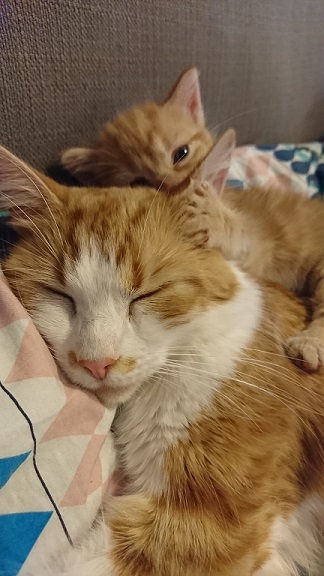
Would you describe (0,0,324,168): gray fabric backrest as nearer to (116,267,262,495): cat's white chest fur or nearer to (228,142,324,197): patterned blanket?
(228,142,324,197): patterned blanket

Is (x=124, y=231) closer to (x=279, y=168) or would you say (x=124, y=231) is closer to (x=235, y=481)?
(x=235, y=481)

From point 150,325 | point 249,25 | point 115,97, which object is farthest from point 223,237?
point 249,25

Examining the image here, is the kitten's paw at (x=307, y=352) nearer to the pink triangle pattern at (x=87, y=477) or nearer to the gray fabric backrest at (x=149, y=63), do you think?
the pink triangle pattern at (x=87, y=477)

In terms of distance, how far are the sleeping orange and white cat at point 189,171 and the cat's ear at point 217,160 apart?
141mm

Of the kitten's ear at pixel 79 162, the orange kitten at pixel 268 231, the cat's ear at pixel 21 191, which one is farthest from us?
the kitten's ear at pixel 79 162

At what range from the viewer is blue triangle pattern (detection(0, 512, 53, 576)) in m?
0.66

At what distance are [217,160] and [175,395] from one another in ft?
1.30

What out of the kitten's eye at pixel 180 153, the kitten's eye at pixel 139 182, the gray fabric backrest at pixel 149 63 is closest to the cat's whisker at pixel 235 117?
the gray fabric backrest at pixel 149 63

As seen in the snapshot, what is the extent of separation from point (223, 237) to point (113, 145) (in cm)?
45

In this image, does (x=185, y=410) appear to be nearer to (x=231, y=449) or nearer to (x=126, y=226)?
(x=231, y=449)

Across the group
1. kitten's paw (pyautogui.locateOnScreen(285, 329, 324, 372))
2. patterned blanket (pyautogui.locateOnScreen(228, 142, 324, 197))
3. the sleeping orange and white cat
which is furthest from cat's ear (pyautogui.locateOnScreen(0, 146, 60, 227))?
patterned blanket (pyautogui.locateOnScreen(228, 142, 324, 197))

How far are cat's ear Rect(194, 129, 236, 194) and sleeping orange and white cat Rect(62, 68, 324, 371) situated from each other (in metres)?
0.14

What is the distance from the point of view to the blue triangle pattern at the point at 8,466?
26.3 inches

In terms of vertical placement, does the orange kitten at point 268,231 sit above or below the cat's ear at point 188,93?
below
